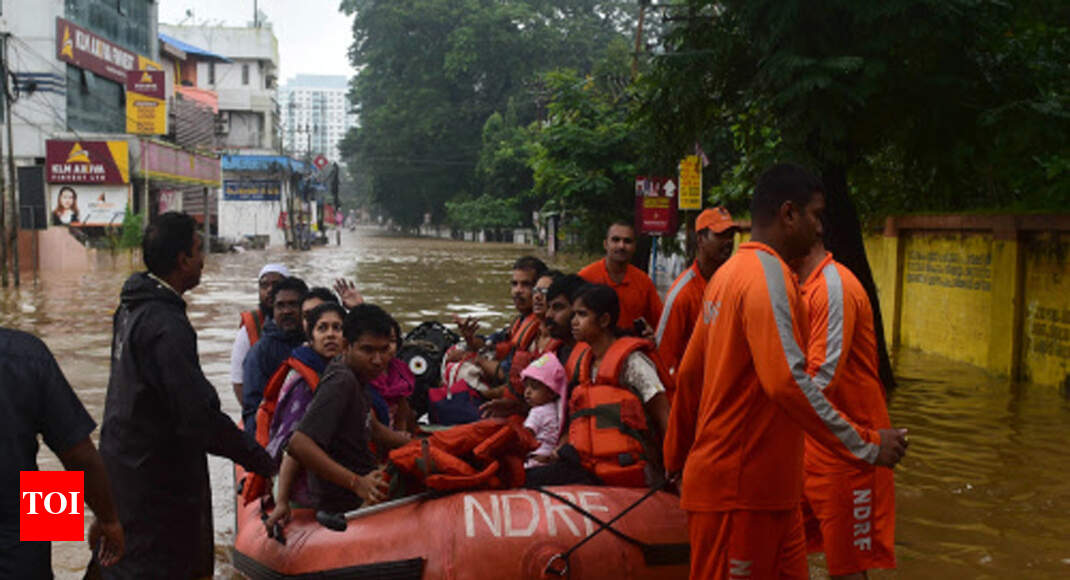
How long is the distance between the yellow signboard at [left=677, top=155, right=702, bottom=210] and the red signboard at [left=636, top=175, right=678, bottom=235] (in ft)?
0.74

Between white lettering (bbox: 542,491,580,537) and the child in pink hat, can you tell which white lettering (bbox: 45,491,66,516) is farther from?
the child in pink hat

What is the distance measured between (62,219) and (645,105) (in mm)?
27571

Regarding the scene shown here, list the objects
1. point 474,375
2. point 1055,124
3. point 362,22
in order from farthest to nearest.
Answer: point 362,22, point 1055,124, point 474,375

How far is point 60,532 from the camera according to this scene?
3051 millimetres

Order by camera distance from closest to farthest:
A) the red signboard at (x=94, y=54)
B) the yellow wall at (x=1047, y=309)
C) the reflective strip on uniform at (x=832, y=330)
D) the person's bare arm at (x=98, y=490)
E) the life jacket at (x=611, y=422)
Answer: the person's bare arm at (x=98, y=490), the reflective strip on uniform at (x=832, y=330), the life jacket at (x=611, y=422), the yellow wall at (x=1047, y=309), the red signboard at (x=94, y=54)

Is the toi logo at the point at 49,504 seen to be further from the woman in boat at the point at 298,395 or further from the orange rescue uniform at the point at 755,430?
the orange rescue uniform at the point at 755,430

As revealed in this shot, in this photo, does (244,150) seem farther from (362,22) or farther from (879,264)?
(879,264)

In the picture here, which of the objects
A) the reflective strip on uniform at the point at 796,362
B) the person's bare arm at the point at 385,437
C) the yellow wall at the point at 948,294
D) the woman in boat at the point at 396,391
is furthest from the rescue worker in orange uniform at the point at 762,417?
the yellow wall at the point at 948,294

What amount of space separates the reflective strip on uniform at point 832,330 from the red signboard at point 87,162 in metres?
33.4

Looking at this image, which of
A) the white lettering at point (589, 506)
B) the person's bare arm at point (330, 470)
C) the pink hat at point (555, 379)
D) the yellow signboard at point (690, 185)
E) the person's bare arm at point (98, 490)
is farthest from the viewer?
the yellow signboard at point (690, 185)

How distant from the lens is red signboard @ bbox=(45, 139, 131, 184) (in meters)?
33.2

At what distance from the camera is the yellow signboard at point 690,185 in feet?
52.5

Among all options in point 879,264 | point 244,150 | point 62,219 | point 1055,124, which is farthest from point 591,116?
point 244,150

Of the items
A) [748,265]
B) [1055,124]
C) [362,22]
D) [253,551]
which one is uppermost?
[362,22]
